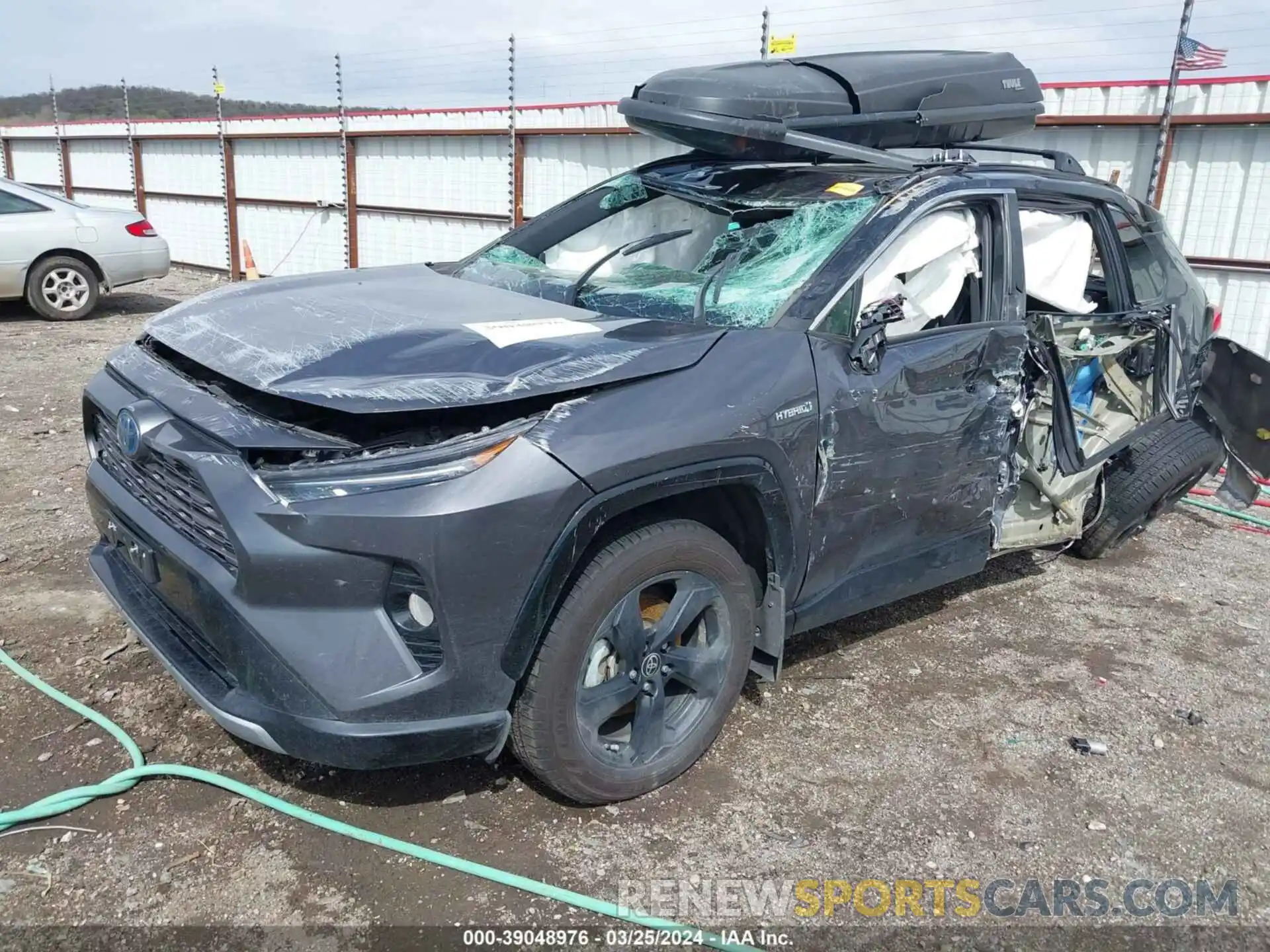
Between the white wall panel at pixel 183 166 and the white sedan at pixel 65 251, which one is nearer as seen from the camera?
the white sedan at pixel 65 251

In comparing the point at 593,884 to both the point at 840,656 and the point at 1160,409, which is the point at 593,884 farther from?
the point at 1160,409

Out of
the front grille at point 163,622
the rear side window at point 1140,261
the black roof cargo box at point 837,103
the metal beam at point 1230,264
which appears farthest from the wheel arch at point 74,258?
the metal beam at point 1230,264

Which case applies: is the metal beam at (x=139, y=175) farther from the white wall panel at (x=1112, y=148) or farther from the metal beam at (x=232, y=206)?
the white wall panel at (x=1112, y=148)

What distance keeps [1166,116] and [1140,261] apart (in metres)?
3.21

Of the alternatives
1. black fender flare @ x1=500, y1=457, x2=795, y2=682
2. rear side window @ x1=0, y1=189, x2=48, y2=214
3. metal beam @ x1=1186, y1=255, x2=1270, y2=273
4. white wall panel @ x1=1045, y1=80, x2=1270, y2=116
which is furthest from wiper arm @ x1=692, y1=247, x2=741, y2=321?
rear side window @ x1=0, y1=189, x2=48, y2=214

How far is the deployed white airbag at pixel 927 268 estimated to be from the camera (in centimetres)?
332

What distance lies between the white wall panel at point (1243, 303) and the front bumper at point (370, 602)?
6507 mm

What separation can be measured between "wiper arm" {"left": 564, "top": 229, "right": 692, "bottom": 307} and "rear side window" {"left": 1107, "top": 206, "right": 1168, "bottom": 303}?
6.75ft

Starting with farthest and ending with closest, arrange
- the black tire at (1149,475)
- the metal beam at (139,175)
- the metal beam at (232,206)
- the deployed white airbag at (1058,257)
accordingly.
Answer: the metal beam at (139,175) < the metal beam at (232,206) < the black tire at (1149,475) < the deployed white airbag at (1058,257)

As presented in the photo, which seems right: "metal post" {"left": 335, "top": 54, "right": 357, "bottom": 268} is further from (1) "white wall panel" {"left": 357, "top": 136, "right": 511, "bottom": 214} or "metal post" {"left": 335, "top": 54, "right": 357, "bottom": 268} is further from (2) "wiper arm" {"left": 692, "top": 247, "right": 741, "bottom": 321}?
(2) "wiper arm" {"left": 692, "top": 247, "right": 741, "bottom": 321}

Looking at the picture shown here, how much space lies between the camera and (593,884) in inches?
101

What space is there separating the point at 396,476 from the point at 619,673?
0.88 m

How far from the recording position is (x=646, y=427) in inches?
99.7

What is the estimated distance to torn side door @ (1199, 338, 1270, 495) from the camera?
4980 mm
